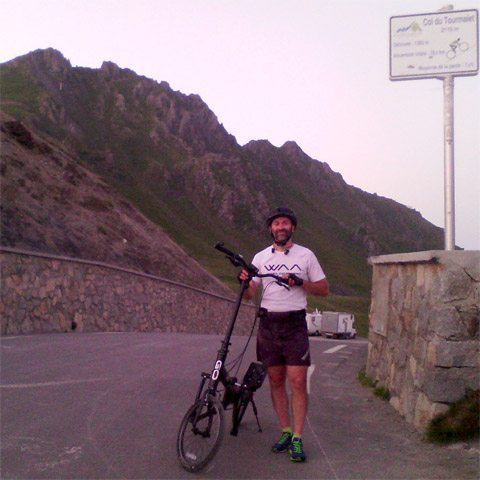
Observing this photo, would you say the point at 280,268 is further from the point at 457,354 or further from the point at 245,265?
the point at 457,354

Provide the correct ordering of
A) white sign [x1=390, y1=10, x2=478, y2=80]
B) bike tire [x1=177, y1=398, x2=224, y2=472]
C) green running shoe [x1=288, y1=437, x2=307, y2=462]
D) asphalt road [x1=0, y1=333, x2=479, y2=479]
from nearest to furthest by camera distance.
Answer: bike tire [x1=177, y1=398, x2=224, y2=472]
asphalt road [x1=0, y1=333, x2=479, y2=479]
green running shoe [x1=288, y1=437, x2=307, y2=462]
white sign [x1=390, y1=10, x2=478, y2=80]

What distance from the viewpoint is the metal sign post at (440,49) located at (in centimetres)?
831

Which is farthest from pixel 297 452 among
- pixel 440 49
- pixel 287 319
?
pixel 440 49

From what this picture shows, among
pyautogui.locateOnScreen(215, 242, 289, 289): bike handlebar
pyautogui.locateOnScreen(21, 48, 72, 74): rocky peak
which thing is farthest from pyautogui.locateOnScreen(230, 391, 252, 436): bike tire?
pyautogui.locateOnScreen(21, 48, 72, 74): rocky peak

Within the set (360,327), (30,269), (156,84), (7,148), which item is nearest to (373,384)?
(30,269)

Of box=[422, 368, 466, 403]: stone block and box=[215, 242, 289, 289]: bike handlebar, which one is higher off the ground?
box=[215, 242, 289, 289]: bike handlebar

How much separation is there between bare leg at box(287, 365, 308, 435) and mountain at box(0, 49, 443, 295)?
248 ft

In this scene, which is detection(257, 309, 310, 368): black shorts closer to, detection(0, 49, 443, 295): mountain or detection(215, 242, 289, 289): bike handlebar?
detection(215, 242, 289, 289): bike handlebar

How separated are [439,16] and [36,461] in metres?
6.44

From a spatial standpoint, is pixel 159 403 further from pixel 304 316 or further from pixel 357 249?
pixel 357 249

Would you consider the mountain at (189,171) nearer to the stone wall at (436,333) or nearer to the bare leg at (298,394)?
the stone wall at (436,333)

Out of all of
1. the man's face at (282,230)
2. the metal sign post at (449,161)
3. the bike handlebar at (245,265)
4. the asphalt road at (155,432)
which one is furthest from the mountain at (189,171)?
the bike handlebar at (245,265)

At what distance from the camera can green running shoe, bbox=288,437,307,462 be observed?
18.6 ft

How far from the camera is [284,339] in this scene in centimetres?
584
